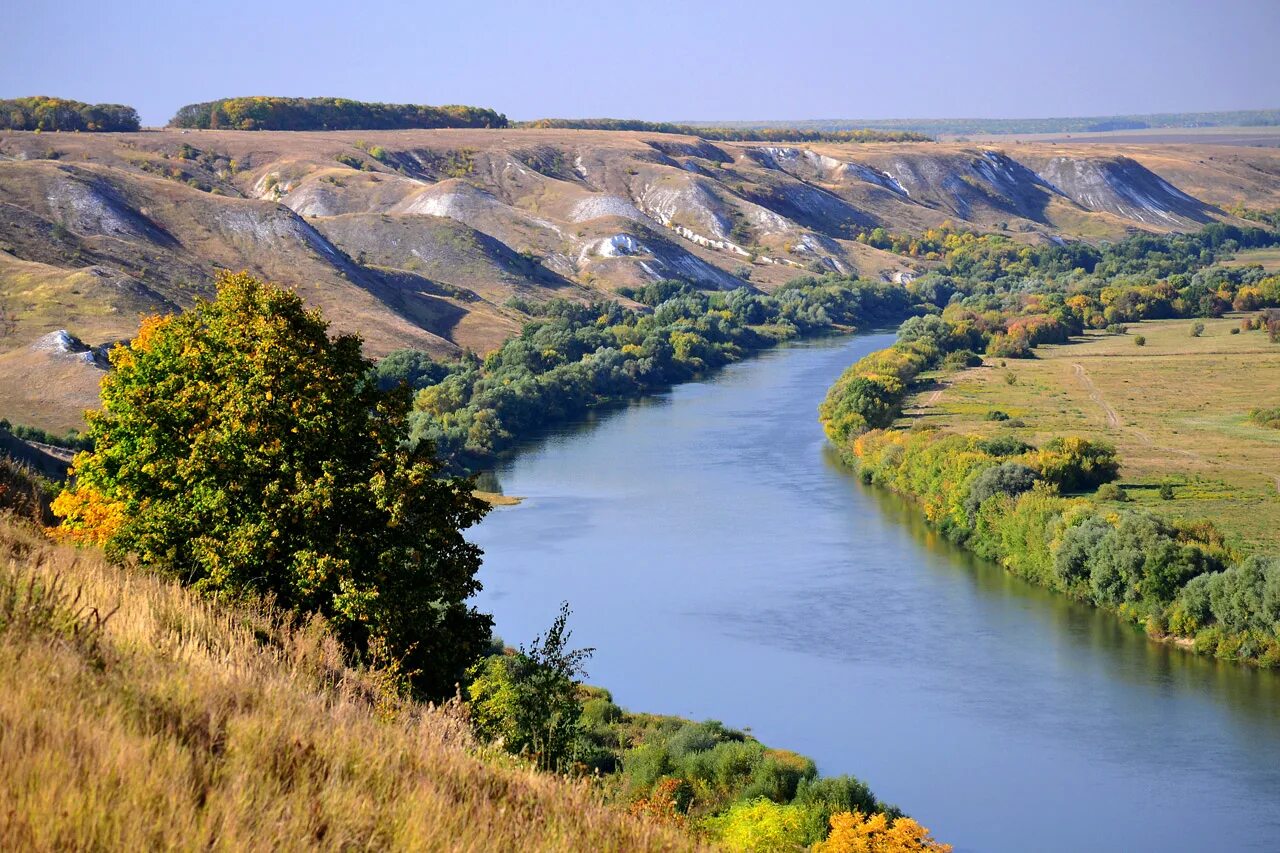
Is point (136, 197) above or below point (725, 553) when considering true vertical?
above

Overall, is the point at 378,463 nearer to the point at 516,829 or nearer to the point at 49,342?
the point at 516,829

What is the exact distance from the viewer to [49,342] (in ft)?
163

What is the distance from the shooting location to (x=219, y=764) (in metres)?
4.92

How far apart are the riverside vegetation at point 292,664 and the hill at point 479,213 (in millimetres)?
29440

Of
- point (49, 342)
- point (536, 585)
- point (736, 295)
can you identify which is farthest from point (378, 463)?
point (736, 295)

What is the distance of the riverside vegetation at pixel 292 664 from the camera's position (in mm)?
4637

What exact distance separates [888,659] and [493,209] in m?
83.0

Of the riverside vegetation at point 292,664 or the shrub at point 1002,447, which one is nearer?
the riverside vegetation at point 292,664

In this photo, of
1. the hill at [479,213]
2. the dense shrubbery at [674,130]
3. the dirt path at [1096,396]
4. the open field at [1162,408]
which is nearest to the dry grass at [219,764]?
the open field at [1162,408]

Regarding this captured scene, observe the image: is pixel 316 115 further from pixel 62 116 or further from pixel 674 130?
pixel 674 130

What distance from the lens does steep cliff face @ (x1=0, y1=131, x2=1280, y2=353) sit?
72.4m

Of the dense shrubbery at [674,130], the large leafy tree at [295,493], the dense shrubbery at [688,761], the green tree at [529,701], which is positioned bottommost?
the dense shrubbery at [688,761]

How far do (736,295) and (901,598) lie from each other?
59.4 meters

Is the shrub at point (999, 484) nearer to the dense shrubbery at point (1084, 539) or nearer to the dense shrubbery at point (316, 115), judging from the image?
the dense shrubbery at point (1084, 539)
